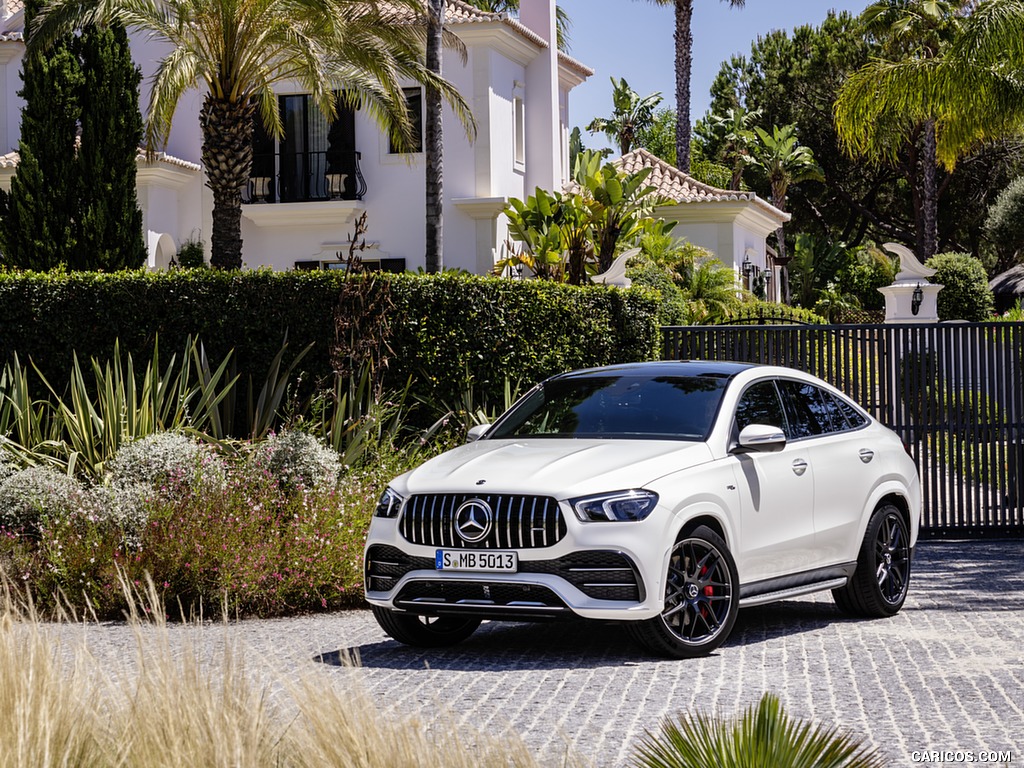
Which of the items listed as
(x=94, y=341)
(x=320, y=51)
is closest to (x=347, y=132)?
(x=320, y=51)

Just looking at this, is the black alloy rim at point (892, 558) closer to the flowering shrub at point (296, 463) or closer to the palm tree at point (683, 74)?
the flowering shrub at point (296, 463)

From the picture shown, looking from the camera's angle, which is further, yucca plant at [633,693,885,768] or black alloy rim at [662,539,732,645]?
Result: black alloy rim at [662,539,732,645]

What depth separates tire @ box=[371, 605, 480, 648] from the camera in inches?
347

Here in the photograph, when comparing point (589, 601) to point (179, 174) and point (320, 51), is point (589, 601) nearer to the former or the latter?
point (320, 51)

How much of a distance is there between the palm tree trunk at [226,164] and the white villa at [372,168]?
8644 mm

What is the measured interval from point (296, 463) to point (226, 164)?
9750 millimetres

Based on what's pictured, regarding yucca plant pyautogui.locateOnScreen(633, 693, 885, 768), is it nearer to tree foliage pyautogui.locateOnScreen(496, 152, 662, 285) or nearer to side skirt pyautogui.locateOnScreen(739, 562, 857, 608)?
side skirt pyautogui.locateOnScreen(739, 562, 857, 608)

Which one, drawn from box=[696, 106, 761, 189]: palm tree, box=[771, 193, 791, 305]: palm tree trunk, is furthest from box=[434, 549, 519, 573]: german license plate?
box=[696, 106, 761, 189]: palm tree

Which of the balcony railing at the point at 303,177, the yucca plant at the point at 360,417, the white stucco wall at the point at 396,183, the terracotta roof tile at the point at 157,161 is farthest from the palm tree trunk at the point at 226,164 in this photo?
the balcony railing at the point at 303,177

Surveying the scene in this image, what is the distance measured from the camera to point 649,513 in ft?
26.6

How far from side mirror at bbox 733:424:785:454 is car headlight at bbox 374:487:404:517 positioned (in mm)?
2150

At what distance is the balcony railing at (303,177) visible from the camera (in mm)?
31562

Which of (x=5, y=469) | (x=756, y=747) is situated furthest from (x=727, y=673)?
(x=5, y=469)

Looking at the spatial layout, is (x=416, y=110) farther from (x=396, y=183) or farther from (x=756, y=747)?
(x=756, y=747)
